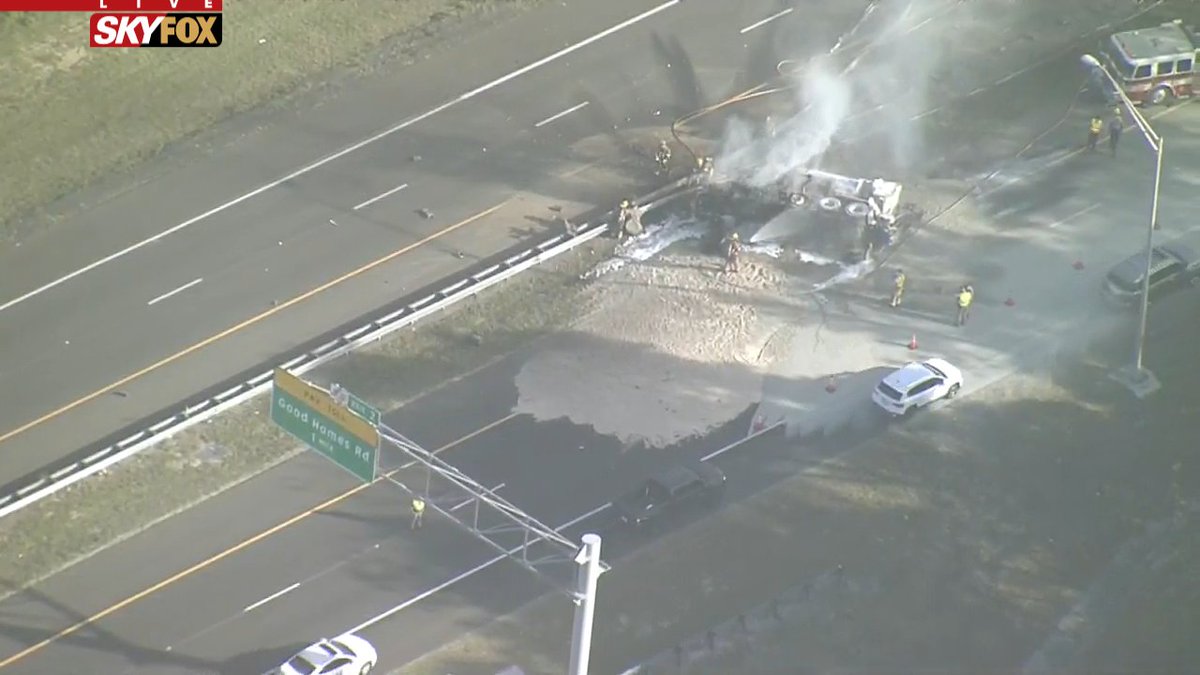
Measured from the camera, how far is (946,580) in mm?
44344

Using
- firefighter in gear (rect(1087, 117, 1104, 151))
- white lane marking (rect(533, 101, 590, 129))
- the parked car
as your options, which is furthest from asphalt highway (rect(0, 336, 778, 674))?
firefighter in gear (rect(1087, 117, 1104, 151))

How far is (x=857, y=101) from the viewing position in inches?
2359

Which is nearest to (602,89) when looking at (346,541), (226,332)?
(226,332)

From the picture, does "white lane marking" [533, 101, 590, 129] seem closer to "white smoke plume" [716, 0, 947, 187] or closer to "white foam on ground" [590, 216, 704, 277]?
"white smoke plume" [716, 0, 947, 187]

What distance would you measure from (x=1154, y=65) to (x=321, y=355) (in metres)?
27.6

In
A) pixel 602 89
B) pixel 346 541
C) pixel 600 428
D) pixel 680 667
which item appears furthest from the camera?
pixel 602 89

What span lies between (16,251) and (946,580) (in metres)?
27.5

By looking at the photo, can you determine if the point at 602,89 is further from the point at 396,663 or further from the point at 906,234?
the point at 396,663

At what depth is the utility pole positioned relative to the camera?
1406 inches

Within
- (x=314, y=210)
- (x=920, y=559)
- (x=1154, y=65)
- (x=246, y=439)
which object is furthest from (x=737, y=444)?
(x=1154, y=65)

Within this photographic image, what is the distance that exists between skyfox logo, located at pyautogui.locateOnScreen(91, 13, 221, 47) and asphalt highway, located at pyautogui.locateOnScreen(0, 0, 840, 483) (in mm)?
4565

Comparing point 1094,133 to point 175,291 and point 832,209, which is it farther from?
point 175,291

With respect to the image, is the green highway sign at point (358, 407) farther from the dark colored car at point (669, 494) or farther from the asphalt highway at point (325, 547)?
the dark colored car at point (669, 494)

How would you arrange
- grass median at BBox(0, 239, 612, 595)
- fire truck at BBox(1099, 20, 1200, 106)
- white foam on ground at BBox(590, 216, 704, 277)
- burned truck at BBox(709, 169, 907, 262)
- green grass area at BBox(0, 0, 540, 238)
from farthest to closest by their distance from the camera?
fire truck at BBox(1099, 20, 1200, 106) → green grass area at BBox(0, 0, 540, 238) → burned truck at BBox(709, 169, 907, 262) → white foam on ground at BBox(590, 216, 704, 277) → grass median at BBox(0, 239, 612, 595)
